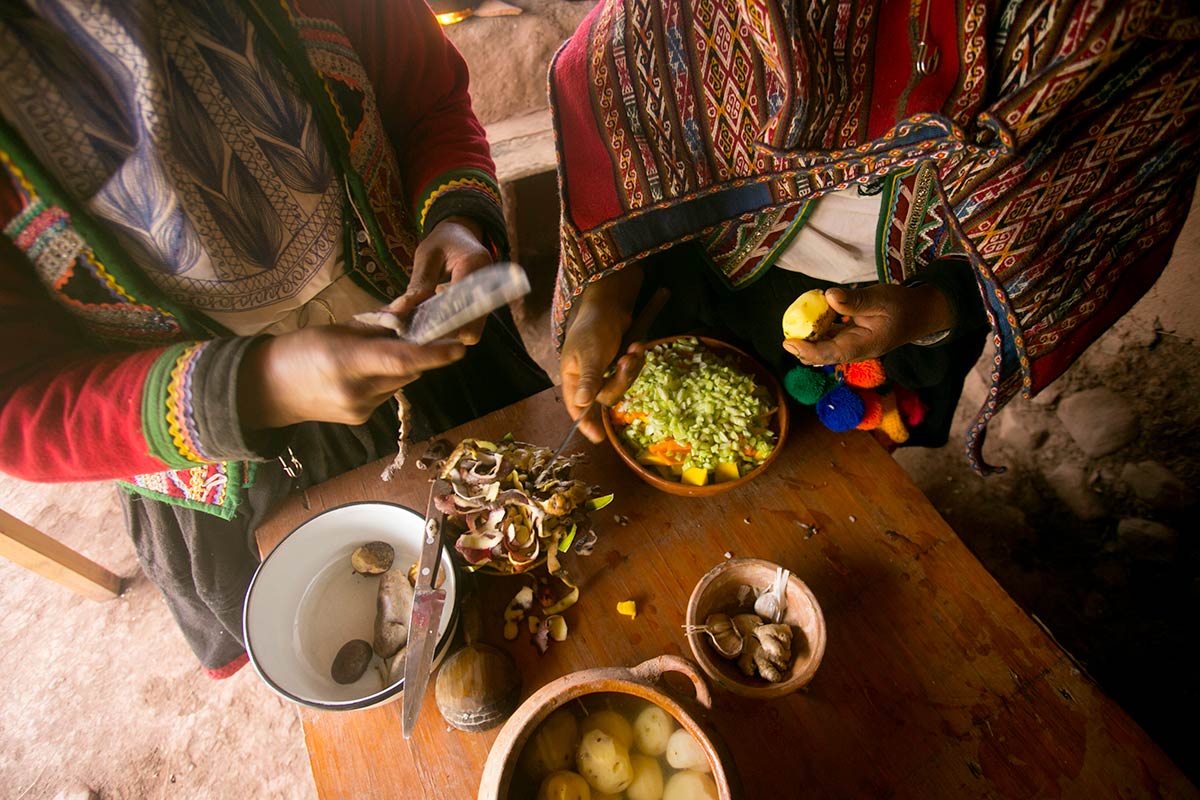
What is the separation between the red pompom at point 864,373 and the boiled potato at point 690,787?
78 cm

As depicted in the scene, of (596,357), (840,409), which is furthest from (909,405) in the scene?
(596,357)

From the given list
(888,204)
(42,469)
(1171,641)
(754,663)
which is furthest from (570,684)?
(1171,641)

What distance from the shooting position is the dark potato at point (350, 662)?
2.89ft

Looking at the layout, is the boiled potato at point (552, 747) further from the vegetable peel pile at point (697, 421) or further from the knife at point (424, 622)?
the vegetable peel pile at point (697, 421)

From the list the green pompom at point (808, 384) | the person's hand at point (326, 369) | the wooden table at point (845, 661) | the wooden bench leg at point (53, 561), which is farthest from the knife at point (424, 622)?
the wooden bench leg at point (53, 561)

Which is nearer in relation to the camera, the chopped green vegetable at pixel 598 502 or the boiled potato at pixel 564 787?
the boiled potato at pixel 564 787

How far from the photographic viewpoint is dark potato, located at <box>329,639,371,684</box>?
881mm

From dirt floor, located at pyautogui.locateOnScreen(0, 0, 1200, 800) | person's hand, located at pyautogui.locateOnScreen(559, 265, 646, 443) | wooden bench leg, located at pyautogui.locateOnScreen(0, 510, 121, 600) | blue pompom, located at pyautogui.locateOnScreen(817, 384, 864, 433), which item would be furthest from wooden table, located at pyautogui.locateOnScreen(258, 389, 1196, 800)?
wooden bench leg, located at pyautogui.locateOnScreen(0, 510, 121, 600)

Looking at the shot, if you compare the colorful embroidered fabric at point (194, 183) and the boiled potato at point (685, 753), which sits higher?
the colorful embroidered fabric at point (194, 183)

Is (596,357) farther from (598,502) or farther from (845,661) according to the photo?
(845,661)

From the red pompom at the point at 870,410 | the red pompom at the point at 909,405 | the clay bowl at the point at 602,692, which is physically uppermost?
the clay bowl at the point at 602,692

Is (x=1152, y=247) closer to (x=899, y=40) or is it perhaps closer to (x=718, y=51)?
(x=899, y=40)

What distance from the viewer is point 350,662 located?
2.91 feet

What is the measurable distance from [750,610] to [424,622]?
50 centimetres
